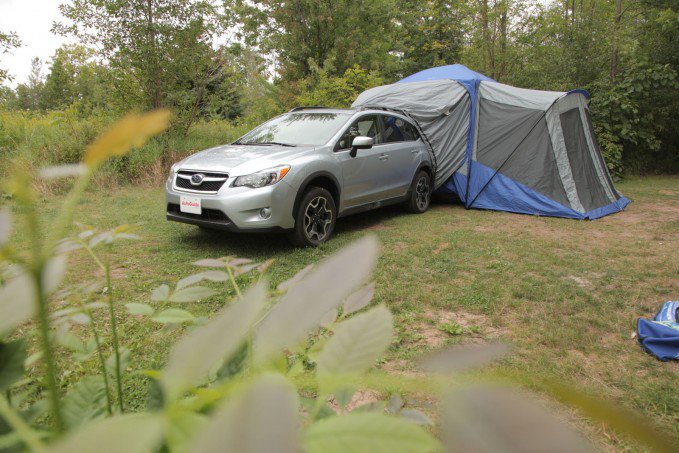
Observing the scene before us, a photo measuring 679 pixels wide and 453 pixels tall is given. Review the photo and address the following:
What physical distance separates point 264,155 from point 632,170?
926cm

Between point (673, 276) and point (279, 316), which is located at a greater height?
point (279, 316)

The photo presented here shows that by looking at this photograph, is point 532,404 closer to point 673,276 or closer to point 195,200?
point 195,200

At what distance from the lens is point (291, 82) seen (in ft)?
39.0

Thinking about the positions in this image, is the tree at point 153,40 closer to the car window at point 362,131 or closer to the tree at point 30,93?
the car window at point 362,131

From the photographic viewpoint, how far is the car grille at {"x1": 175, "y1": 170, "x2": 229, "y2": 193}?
3701mm

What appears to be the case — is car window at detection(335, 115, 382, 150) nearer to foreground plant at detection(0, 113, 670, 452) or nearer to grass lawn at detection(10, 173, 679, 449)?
grass lawn at detection(10, 173, 679, 449)

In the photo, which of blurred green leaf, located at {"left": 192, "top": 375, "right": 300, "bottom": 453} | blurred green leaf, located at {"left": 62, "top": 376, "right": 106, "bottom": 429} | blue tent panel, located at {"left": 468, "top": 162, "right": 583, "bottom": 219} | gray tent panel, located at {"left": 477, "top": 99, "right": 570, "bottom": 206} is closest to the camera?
blurred green leaf, located at {"left": 192, "top": 375, "right": 300, "bottom": 453}

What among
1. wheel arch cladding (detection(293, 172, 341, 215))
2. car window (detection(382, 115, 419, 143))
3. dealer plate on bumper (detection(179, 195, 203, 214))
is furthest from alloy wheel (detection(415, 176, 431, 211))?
dealer plate on bumper (detection(179, 195, 203, 214))

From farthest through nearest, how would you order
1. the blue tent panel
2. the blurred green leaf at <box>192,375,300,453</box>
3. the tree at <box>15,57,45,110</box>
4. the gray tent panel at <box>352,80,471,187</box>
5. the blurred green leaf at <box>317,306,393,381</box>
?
the tree at <box>15,57,45,110</box>
the gray tent panel at <box>352,80,471,187</box>
the blue tent panel
the blurred green leaf at <box>317,306,393,381</box>
the blurred green leaf at <box>192,375,300,453</box>

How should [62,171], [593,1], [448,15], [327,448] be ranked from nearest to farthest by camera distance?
[327,448]
[62,171]
[593,1]
[448,15]

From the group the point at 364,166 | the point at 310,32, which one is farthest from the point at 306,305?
the point at 310,32

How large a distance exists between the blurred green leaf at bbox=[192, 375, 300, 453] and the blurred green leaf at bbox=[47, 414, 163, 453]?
22 millimetres

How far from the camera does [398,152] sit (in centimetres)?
515

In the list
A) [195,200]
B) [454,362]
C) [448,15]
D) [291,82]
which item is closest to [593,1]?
[448,15]
